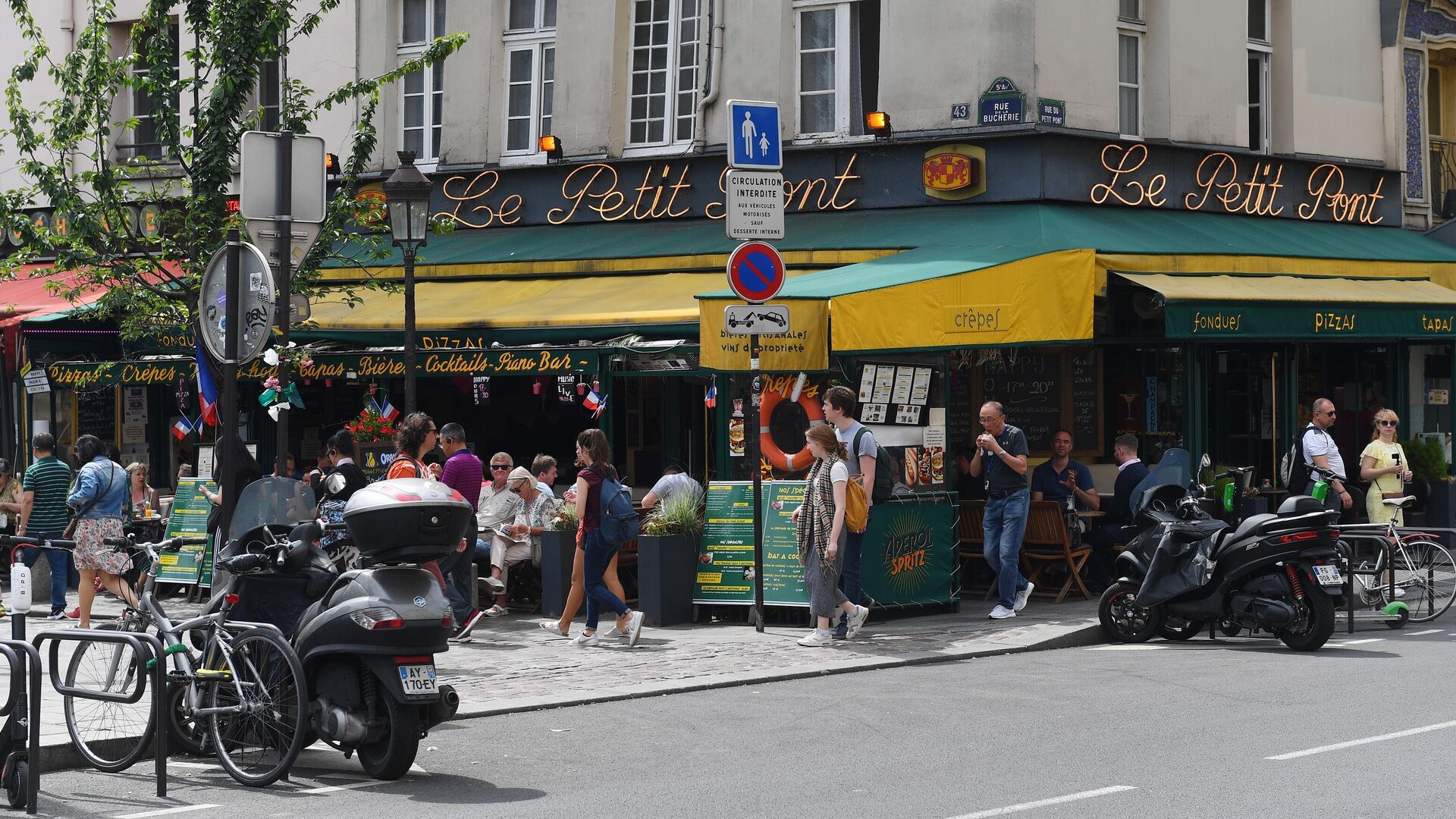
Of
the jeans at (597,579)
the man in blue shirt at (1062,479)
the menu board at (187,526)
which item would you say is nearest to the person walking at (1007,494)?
the man in blue shirt at (1062,479)

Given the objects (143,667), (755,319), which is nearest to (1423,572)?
(755,319)

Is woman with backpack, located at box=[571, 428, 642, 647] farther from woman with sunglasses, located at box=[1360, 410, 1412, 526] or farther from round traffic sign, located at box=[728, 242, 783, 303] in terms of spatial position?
woman with sunglasses, located at box=[1360, 410, 1412, 526]

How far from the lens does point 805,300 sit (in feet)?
46.6

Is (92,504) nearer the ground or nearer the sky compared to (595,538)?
nearer the sky

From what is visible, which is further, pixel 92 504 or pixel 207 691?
pixel 92 504

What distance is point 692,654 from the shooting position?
12602mm

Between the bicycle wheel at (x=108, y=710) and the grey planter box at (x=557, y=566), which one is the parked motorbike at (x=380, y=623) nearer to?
the bicycle wheel at (x=108, y=710)

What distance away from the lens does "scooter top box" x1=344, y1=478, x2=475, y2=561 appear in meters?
8.36

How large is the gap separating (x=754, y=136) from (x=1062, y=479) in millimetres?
4344

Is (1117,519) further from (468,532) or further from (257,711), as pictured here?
(257,711)

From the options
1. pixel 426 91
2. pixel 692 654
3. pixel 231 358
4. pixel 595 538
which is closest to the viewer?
pixel 231 358

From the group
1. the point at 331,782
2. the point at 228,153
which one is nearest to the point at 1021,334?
the point at 228,153

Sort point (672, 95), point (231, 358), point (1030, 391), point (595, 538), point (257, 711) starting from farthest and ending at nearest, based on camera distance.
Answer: point (672, 95), point (1030, 391), point (595, 538), point (231, 358), point (257, 711)

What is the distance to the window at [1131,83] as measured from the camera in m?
18.3
